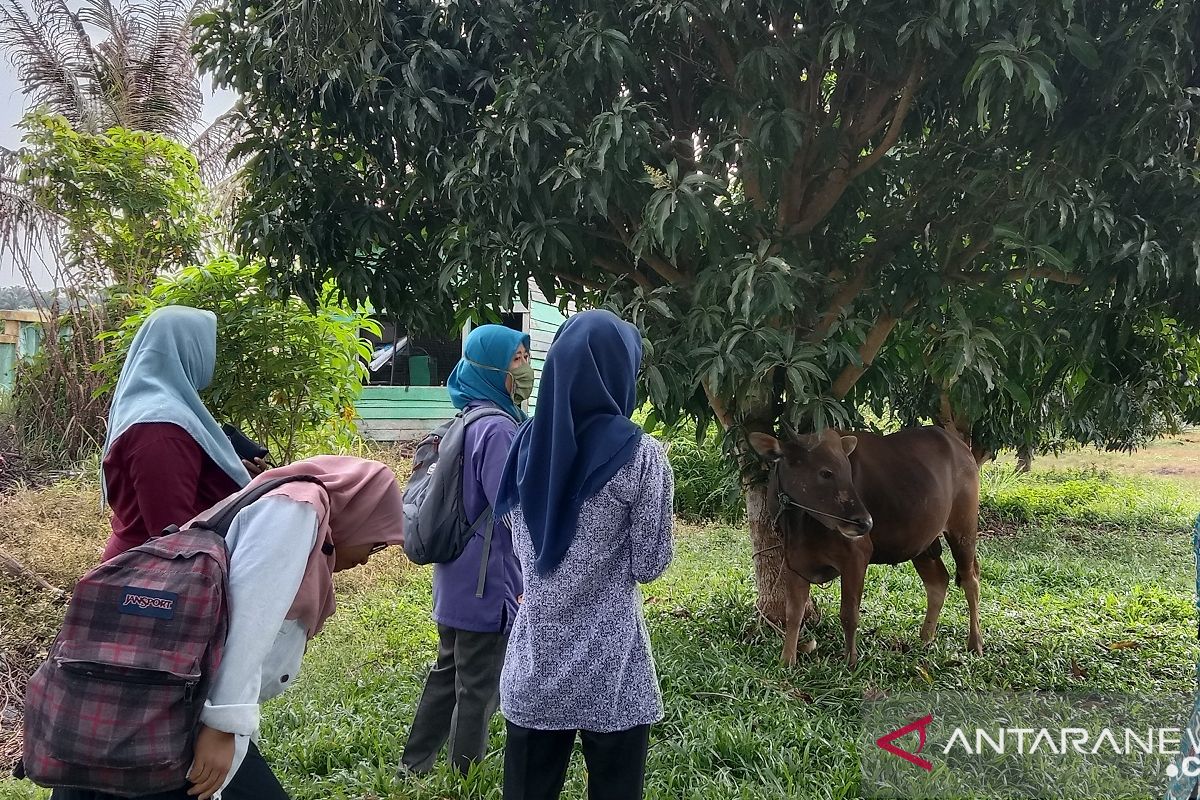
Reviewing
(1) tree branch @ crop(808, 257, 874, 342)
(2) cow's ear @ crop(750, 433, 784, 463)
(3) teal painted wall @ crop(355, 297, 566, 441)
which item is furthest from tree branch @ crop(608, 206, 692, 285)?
(3) teal painted wall @ crop(355, 297, 566, 441)

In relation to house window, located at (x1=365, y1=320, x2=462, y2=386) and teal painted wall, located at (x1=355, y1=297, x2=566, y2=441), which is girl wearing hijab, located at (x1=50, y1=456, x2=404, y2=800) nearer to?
teal painted wall, located at (x1=355, y1=297, x2=566, y2=441)

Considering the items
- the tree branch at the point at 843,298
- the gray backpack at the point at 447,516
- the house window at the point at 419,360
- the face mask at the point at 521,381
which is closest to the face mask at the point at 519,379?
the face mask at the point at 521,381

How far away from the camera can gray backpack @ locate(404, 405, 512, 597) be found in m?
3.10

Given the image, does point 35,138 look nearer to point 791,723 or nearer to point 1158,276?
point 791,723

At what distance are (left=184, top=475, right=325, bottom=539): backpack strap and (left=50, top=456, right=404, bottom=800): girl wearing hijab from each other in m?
0.02

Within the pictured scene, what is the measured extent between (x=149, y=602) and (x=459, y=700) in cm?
175

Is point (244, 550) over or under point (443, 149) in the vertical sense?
under

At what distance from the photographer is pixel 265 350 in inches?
221

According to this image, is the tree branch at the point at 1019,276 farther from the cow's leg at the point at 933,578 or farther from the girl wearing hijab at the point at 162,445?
the girl wearing hijab at the point at 162,445

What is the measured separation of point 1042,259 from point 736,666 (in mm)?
2418

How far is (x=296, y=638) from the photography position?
196cm

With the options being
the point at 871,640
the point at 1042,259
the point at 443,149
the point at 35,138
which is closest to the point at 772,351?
the point at 1042,259

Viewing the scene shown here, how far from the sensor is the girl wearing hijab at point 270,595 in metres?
1.71

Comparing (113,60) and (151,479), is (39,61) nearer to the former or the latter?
(113,60)
